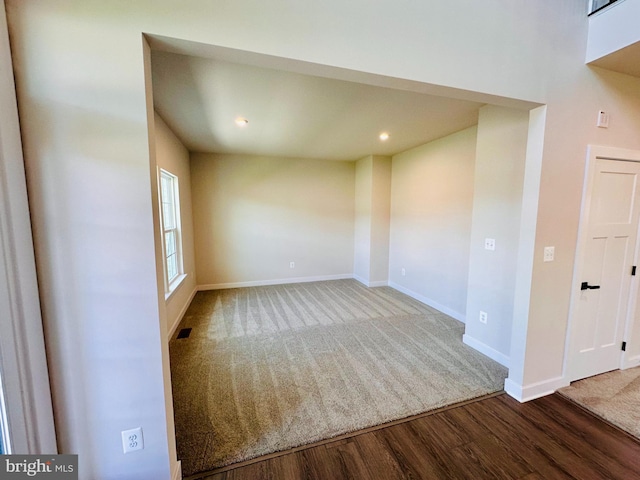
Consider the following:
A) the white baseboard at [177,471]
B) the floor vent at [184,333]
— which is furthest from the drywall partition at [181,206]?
the white baseboard at [177,471]

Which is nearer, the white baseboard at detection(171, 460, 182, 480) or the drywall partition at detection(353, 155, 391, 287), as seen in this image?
the white baseboard at detection(171, 460, 182, 480)

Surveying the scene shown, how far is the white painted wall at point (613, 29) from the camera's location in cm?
161

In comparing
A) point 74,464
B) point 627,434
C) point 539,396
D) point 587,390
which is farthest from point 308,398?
point 587,390

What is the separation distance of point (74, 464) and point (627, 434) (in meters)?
3.21

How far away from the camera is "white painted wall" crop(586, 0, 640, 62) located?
1.61m

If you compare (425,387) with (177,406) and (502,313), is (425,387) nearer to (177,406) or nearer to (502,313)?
(502,313)

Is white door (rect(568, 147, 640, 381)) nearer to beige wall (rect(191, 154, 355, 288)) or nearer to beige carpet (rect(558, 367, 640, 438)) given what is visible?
beige carpet (rect(558, 367, 640, 438))

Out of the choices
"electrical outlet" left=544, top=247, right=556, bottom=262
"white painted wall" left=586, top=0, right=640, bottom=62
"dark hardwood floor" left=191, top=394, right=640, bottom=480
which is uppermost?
"white painted wall" left=586, top=0, right=640, bottom=62

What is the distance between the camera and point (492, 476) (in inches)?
56.4

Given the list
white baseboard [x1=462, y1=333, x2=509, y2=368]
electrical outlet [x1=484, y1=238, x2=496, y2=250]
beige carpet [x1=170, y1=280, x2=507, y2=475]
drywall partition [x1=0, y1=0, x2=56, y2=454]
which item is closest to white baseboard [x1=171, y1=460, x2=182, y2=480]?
beige carpet [x1=170, y1=280, x2=507, y2=475]

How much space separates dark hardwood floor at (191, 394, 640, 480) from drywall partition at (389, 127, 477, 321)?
5.76ft

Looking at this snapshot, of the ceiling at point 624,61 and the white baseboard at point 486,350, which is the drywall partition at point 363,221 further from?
the ceiling at point 624,61

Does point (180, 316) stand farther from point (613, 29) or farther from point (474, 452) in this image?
point (613, 29)

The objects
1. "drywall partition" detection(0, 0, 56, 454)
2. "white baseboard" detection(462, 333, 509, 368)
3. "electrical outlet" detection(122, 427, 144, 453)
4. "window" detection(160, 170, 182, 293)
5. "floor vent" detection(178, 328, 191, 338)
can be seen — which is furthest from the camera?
"window" detection(160, 170, 182, 293)
